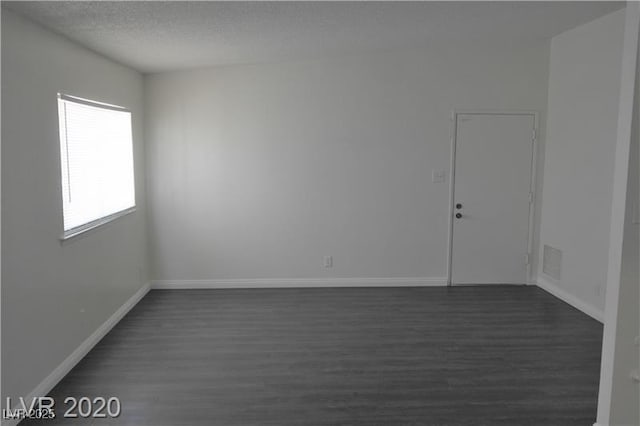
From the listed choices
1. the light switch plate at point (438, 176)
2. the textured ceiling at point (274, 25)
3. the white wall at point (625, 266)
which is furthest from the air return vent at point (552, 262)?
the white wall at point (625, 266)

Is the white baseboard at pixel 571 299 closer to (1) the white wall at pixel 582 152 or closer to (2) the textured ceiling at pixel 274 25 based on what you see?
(1) the white wall at pixel 582 152

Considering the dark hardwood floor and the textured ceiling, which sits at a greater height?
the textured ceiling

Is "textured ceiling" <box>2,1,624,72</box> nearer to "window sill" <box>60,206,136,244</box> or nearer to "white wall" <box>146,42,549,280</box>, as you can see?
"white wall" <box>146,42,549,280</box>

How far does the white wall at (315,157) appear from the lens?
5562 millimetres

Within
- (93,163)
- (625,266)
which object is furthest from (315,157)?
(625,266)

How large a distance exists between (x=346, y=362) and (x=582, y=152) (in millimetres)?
3224

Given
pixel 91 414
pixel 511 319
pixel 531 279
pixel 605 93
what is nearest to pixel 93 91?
pixel 91 414

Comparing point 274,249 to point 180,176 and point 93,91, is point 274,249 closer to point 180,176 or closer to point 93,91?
point 180,176

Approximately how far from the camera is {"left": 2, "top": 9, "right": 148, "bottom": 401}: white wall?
112 inches

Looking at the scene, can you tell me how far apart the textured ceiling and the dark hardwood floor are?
7.95 ft

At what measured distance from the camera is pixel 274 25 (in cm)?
375

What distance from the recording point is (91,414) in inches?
121

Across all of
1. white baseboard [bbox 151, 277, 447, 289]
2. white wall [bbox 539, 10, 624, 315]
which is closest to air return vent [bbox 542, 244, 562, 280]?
white wall [bbox 539, 10, 624, 315]

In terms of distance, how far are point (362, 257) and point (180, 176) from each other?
2.29 metres
